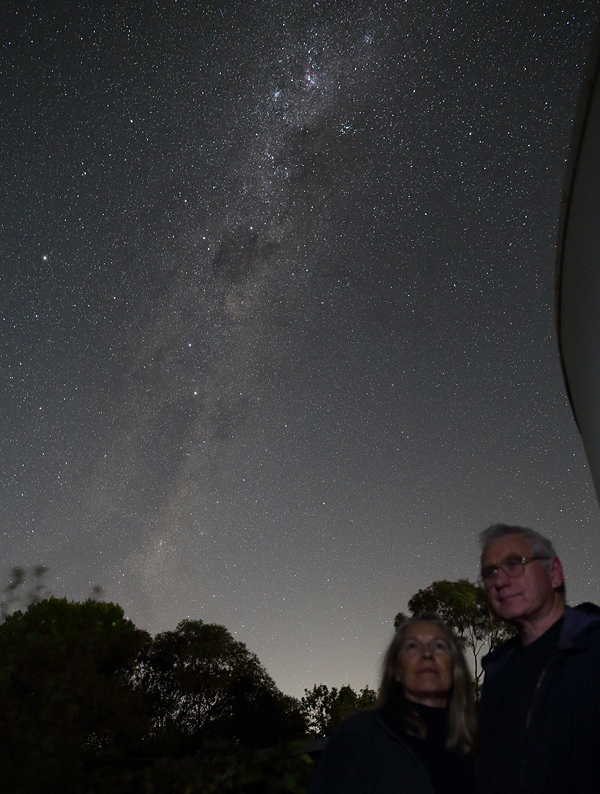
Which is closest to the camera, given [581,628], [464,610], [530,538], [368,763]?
[581,628]

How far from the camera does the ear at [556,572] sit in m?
2.35

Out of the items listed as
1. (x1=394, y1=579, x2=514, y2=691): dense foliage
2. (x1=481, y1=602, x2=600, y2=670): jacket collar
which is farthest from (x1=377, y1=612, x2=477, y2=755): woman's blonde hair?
(x1=394, y1=579, x2=514, y2=691): dense foliage

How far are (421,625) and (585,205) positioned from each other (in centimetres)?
475

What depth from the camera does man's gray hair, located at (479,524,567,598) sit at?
236 centimetres

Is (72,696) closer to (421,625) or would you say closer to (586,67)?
(421,625)

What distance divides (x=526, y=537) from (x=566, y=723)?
657mm

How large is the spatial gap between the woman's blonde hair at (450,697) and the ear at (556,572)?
53cm

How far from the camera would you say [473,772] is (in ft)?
7.58

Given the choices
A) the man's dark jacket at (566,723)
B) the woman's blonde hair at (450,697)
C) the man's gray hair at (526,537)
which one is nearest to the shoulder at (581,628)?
the man's dark jacket at (566,723)

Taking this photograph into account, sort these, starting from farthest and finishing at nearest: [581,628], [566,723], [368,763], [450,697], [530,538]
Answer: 1. [450,697]
2. [530,538]
3. [368,763]
4. [581,628]
5. [566,723]

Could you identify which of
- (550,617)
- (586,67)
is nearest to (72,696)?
(550,617)

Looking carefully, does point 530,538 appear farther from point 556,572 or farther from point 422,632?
point 422,632

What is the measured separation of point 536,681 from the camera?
6.86 feet

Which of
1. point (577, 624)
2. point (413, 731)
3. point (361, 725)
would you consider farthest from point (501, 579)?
point (361, 725)
